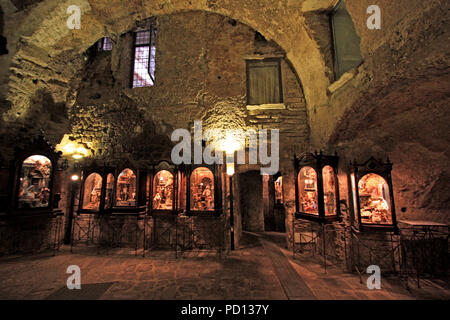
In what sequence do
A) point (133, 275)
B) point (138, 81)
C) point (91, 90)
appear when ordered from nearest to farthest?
point (133, 275) → point (91, 90) → point (138, 81)

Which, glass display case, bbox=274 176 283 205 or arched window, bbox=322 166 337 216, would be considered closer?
arched window, bbox=322 166 337 216

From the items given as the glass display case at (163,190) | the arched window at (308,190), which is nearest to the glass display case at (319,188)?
the arched window at (308,190)

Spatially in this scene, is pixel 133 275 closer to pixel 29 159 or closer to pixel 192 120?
pixel 29 159

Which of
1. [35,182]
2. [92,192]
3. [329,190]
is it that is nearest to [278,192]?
[329,190]

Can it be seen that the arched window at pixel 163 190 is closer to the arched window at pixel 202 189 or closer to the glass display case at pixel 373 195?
the arched window at pixel 202 189

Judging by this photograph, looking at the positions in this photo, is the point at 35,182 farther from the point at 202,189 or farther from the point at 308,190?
the point at 308,190

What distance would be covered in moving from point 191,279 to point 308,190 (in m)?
3.43

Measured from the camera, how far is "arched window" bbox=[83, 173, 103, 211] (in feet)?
19.8

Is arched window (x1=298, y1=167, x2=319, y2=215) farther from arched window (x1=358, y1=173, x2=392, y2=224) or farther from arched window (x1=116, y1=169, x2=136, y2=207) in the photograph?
arched window (x1=116, y1=169, x2=136, y2=207)

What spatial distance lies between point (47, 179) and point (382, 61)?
8172mm

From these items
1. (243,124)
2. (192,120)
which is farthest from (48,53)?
(243,124)

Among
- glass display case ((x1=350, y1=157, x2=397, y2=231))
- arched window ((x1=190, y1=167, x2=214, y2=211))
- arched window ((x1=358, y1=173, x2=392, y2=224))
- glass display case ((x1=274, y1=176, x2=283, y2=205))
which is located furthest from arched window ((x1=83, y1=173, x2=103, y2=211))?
glass display case ((x1=274, y1=176, x2=283, y2=205))

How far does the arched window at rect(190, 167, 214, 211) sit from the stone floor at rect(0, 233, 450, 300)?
1.35m
